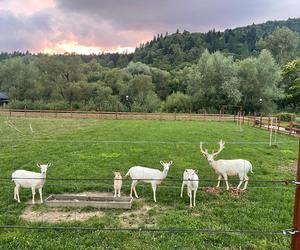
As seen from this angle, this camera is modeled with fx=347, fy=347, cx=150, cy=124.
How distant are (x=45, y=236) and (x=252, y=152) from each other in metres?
13.4

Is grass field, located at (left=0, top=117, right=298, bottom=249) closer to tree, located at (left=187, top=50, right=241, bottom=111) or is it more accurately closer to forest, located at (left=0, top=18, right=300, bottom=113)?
tree, located at (left=187, top=50, right=241, bottom=111)

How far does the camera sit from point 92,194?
33.0ft

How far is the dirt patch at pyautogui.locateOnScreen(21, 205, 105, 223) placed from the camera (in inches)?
316

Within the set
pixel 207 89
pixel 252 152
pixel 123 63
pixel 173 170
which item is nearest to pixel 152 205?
pixel 173 170

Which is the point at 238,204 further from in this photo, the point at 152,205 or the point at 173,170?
the point at 173,170

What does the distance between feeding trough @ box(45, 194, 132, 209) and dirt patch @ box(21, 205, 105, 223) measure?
25 cm

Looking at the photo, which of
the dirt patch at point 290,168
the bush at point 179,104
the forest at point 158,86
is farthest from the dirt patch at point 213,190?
the bush at point 179,104

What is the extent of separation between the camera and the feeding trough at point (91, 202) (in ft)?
28.7

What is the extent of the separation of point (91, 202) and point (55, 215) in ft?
3.07

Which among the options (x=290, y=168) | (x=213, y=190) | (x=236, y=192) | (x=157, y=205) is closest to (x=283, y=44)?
(x=290, y=168)

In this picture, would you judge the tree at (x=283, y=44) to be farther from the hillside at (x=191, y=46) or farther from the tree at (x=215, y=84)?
the tree at (x=215, y=84)

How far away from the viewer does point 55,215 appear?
27.2 feet

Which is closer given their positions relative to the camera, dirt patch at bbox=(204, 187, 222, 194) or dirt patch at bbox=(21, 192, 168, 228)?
dirt patch at bbox=(21, 192, 168, 228)

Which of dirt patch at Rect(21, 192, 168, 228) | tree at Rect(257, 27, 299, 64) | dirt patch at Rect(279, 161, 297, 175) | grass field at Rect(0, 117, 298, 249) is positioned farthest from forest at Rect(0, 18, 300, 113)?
dirt patch at Rect(21, 192, 168, 228)
